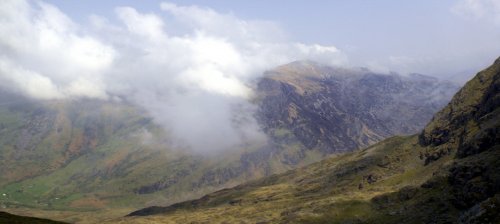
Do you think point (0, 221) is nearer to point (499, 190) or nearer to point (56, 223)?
point (56, 223)

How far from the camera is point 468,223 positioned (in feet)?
419

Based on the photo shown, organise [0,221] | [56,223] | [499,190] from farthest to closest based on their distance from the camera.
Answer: [499,190]
[56,223]
[0,221]

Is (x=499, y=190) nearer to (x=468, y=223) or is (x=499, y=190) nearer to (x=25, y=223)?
(x=468, y=223)

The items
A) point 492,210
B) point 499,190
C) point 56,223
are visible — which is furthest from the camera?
point 499,190

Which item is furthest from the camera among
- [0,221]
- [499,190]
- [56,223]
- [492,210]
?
[499,190]

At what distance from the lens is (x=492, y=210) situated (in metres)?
124

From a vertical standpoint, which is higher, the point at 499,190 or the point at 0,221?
the point at 0,221

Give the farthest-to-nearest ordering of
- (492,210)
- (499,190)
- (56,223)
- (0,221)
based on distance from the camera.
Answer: (499,190)
(56,223)
(0,221)
(492,210)

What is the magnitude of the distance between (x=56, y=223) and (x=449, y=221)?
14960cm

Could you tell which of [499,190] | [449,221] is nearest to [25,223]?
[449,221]

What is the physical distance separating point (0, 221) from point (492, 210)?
140 meters

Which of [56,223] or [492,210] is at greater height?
[56,223]

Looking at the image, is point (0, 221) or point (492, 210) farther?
point (0, 221)

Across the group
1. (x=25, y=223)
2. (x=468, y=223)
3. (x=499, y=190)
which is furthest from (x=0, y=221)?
(x=499, y=190)
